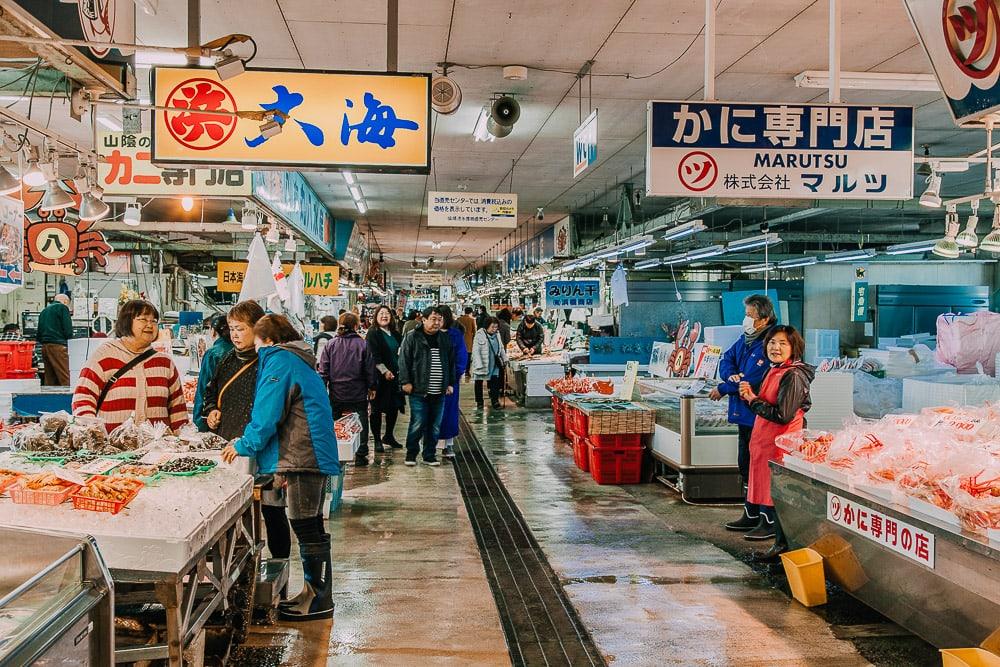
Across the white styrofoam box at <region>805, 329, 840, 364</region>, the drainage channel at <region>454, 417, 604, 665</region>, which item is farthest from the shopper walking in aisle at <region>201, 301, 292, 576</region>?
the white styrofoam box at <region>805, 329, 840, 364</region>

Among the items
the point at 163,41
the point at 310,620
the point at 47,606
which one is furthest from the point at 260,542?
the point at 163,41

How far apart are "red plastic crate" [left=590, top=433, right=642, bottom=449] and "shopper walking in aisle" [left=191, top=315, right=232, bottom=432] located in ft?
13.3

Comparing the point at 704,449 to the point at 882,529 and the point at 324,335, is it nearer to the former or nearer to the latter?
the point at 882,529

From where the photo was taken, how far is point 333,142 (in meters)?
4.79

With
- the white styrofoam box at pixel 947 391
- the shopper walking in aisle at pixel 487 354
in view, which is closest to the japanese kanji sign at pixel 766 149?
the white styrofoam box at pixel 947 391

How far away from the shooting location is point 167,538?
295cm

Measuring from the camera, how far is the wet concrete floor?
4.09 m

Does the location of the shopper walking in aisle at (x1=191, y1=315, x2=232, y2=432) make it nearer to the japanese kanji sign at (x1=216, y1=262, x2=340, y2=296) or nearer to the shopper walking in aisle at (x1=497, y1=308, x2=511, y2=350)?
the shopper walking in aisle at (x1=497, y1=308, x2=511, y2=350)

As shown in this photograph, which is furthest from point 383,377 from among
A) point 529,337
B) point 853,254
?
point 853,254

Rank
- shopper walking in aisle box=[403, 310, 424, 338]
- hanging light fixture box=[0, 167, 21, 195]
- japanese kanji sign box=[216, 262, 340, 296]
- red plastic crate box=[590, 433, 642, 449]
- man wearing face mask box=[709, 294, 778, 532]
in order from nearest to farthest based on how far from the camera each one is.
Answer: hanging light fixture box=[0, 167, 21, 195] < man wearing face mask box=[709, 294, 778, 532] < red plastic crate box=[590, 433, 642, 449] < shopper walking in aisle box=[403, 310, 424, 338] < japanese kanji sign box=[216, 262, 340, 296]

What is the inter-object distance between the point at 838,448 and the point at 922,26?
254 cm

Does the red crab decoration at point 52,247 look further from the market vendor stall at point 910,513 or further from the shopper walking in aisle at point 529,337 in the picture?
the market vendor stall at point 910,513

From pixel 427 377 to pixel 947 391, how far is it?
575 centimetres

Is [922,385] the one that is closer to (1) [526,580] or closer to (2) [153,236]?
(1) [526,580]
